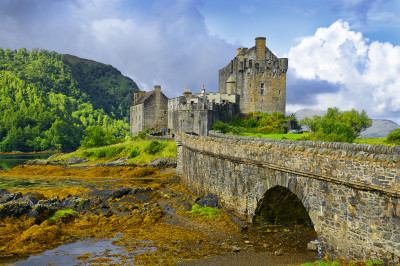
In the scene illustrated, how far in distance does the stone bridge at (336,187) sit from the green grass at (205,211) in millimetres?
1733

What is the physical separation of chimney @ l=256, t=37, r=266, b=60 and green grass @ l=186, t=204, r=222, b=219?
47061mm

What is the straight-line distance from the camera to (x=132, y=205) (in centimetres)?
2502

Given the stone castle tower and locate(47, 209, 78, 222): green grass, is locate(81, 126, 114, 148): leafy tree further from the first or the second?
locate(47, 209, 78, 222): green grass

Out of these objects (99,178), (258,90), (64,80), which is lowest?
(99,178)

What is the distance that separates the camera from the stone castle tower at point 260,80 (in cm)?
6400

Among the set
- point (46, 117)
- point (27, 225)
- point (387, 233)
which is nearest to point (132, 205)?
point (27, 225)

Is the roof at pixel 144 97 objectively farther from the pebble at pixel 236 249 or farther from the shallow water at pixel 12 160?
the pebble at pixel 236 249

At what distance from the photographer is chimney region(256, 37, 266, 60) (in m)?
65.2

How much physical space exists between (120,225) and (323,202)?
12160 mm

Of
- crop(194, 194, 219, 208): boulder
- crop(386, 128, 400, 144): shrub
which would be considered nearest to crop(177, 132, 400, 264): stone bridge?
crop(194, 194, 219, 208): boulder

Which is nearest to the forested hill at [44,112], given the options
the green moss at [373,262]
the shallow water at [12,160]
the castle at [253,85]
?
the shallow water at [12,160]

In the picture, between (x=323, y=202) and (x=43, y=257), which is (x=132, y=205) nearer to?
(x=43, y=257)

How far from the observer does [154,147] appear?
5597cm

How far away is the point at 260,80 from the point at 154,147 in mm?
22208
